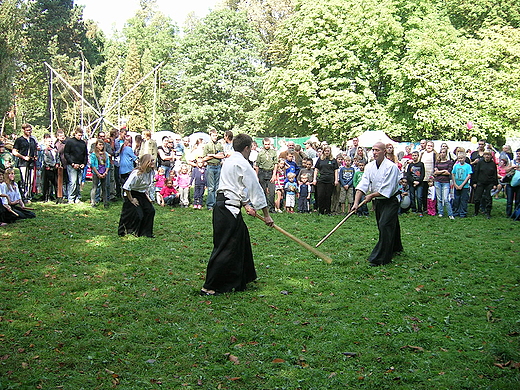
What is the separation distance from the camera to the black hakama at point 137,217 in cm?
1046

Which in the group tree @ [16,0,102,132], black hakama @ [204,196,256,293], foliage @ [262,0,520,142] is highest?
tree @ [16,0,102,132]

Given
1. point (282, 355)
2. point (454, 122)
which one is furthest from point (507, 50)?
point (282, 355)

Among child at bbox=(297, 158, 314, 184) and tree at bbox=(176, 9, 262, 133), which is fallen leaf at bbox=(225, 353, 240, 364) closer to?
child at bbox=(297, 158, 314, 184)

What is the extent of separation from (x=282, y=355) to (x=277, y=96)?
96.4 feet

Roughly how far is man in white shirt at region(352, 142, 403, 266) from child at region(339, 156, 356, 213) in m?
5.66

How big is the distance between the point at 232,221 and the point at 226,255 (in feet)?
1.55

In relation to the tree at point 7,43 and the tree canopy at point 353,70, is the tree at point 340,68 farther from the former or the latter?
the tree at point 7,43

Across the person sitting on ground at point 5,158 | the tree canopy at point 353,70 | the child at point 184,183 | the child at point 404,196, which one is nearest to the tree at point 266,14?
the tree canopy at point 353,70

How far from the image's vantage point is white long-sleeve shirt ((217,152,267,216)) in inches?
273

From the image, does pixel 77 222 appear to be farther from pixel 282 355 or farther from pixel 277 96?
pixel 277 96

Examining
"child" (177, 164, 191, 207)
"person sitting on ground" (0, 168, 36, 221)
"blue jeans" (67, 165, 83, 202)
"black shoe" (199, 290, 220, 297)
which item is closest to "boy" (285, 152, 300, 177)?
"child" (177, 164, 191, 207)

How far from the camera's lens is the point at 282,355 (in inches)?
196

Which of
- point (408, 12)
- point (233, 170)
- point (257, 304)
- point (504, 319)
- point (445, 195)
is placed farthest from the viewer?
point (408, 12)

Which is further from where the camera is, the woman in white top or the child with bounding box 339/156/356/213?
the child with bounding box 339/156/356/213
